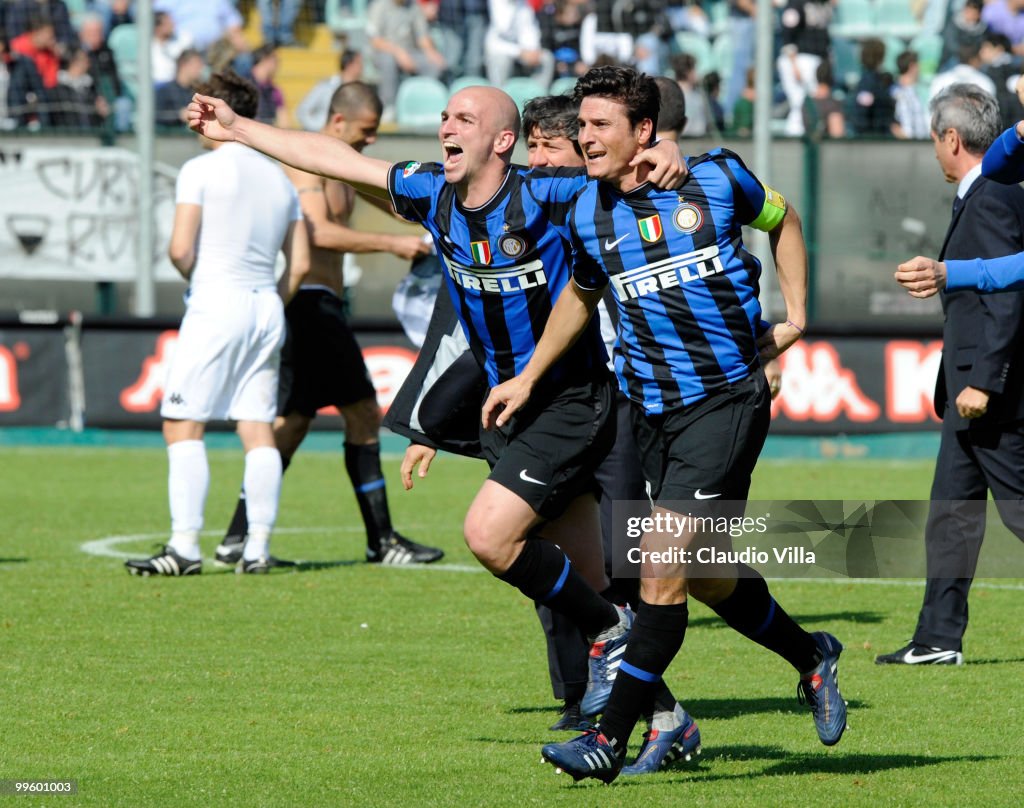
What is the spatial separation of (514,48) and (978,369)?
11.9m

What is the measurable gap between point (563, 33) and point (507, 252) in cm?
1312

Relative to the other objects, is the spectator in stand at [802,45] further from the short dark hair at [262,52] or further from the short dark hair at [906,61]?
the short dark hair at [262,52]

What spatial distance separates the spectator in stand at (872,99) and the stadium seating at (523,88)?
311cm

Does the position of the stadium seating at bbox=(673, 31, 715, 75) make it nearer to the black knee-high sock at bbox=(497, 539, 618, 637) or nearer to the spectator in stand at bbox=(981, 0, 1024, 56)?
the spectator in stand at bbox=(981, 0, 1024, 56)

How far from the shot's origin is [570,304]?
5.13 metres

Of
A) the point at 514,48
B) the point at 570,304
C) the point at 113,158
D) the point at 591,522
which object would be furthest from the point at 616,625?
the point at 514,48

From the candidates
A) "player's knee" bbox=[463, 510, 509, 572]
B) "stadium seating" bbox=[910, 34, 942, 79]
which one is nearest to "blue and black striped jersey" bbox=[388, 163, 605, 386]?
"player's knee" bbox=[463, 510, 509, 572]

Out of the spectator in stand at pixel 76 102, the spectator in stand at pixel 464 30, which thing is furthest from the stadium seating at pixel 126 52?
the spectator in stand at pixel 464 30

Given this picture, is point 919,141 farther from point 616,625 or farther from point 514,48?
point 616,625

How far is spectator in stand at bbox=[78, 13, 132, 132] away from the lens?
1609cm

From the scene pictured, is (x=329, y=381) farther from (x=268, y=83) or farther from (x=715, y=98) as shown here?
(x=268, y=83)

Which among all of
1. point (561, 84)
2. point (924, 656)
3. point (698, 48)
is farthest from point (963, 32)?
point (924, 656)

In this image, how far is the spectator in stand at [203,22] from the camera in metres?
18.3

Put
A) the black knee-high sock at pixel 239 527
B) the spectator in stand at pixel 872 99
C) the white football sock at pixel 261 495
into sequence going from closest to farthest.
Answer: the white football sock at pixel 261 495, the black knee-high sock at pixel 239 527, the spectator in stand at pixel 872 99
